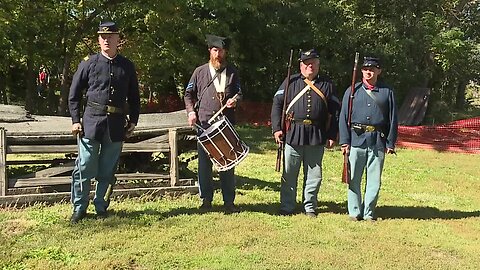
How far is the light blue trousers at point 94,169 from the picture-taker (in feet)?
18.0

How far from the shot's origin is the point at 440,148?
48.6 ft

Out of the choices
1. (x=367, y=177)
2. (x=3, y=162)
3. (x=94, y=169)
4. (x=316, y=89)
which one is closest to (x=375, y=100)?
(x=316, y=89)

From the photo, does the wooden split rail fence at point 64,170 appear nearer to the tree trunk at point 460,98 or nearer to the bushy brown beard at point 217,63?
the bushy brown beard at point 217,63

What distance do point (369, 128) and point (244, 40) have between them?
1562cm

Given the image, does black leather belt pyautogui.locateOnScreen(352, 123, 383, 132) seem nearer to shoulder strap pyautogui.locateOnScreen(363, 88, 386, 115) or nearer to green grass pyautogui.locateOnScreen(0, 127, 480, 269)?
shoulder strap pyautogui.locateOnScreen(363, 88, 386, 115)

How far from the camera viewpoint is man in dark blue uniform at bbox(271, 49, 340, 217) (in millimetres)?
6094

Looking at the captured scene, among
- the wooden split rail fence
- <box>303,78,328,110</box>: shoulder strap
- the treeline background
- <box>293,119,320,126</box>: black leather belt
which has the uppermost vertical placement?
the treeline background

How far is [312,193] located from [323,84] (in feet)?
4.00

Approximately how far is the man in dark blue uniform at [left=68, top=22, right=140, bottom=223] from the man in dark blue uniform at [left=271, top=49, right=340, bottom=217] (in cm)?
172

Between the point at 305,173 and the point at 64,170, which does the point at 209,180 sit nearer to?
the point at 305,173

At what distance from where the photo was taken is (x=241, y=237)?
5.37 m

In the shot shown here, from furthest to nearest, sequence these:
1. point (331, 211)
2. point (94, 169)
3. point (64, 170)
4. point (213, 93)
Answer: point (64, 170) < point (331, 211) < point (213, 93) < point (94, 169)

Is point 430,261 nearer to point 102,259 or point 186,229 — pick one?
point 186,229

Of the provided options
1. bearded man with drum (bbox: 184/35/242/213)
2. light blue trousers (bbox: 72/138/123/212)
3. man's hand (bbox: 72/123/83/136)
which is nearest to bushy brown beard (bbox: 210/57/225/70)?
bearded man with drum (bbox: 184/35/242/213)
